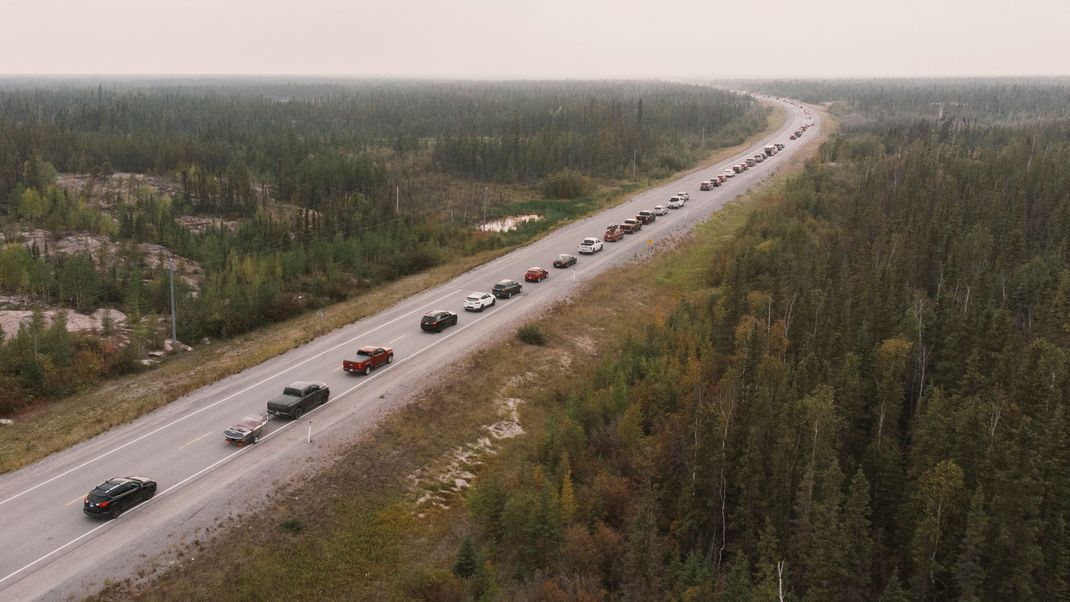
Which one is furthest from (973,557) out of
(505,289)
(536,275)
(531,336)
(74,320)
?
(74,320)

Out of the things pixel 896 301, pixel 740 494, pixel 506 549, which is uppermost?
pixel 896 301

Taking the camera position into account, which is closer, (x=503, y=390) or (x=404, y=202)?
(x=503, y=390)

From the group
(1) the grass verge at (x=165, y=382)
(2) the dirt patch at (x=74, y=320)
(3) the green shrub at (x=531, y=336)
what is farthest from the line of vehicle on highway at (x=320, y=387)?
(2) the dirt patch at (x=74, y=320)

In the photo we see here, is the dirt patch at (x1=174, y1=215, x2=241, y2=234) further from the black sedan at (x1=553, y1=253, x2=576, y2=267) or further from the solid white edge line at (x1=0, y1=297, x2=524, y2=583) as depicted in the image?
the solid white edge line at (x1=0, y1=297, x2=524, y2=583)

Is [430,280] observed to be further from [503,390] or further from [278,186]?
[278,186]

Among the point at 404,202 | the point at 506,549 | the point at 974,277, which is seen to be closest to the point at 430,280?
the point at 506,549

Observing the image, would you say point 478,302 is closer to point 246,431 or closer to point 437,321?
point 437,321

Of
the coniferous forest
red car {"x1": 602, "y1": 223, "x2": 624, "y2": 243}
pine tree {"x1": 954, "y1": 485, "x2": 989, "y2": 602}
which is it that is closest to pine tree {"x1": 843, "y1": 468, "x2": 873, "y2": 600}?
pine tree {"x1": 954, "y1": 485, "x2": 989, "y2": 602}

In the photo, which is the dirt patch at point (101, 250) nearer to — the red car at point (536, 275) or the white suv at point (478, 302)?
the white suv at point (478, 302)
